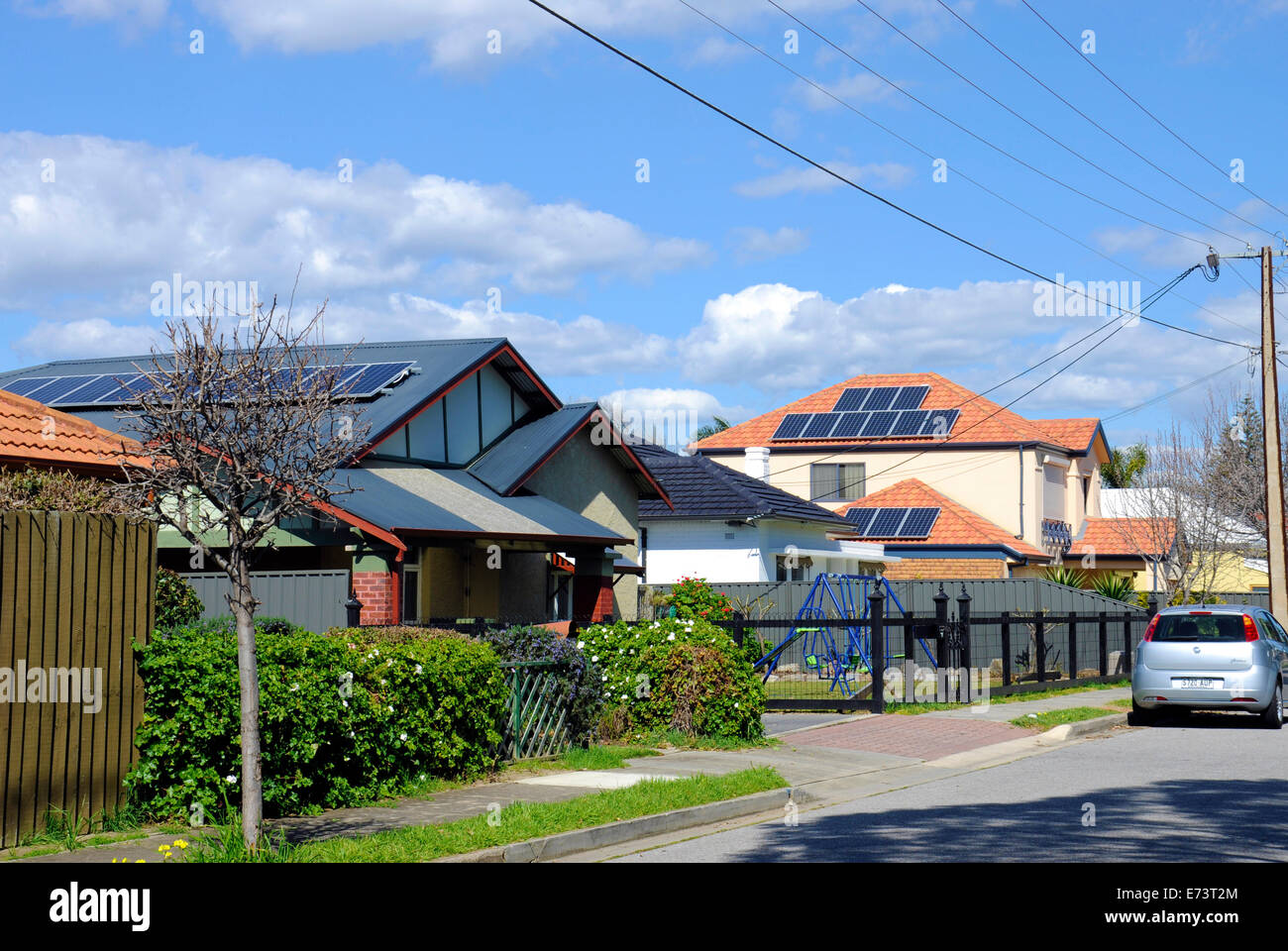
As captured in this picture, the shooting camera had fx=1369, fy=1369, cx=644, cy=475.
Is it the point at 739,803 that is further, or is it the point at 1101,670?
the point at 1101,670

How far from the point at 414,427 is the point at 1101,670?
14.1m

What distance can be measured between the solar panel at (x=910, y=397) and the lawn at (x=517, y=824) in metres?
36.7

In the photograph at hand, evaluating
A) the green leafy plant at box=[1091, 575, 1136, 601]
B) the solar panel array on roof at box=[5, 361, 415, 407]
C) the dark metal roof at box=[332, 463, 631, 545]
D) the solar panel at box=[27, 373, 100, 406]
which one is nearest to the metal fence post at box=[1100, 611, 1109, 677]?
the green leafy plant at box=[1091, 575, 1136, 601]

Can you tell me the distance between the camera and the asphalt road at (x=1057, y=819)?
9.08m

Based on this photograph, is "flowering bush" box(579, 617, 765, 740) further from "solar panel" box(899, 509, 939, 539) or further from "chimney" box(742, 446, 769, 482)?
"solar panel" box(899, 509, 939, 539)

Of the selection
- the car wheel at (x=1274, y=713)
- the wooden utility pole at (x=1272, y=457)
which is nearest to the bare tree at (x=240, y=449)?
the car wheel at (x=1274, y=713)

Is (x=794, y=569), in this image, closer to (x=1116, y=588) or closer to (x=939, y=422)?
(x=1116, y=588)

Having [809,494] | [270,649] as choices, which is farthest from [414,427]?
[809,494]

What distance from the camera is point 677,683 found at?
50.1ft

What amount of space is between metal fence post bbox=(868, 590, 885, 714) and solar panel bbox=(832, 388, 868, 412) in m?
29.4

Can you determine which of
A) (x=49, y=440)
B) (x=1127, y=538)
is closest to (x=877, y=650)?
(x=49, y=440)

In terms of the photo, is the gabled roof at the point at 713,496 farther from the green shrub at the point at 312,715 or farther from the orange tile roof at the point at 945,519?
the green shrub at the point at 312,715

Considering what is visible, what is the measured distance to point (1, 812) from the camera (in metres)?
8.80
